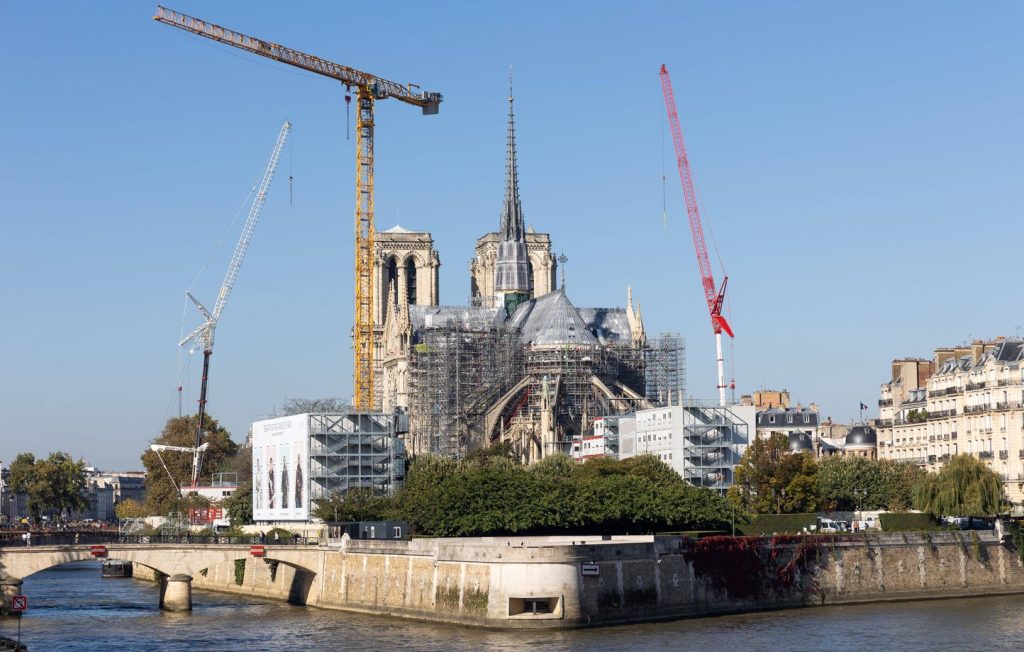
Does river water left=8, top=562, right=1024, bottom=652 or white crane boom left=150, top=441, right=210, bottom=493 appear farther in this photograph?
white crane boom left=150, top=441, right=210, bottom=493

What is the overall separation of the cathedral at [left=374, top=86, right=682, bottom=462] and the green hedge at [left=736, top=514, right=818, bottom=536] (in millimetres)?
49422

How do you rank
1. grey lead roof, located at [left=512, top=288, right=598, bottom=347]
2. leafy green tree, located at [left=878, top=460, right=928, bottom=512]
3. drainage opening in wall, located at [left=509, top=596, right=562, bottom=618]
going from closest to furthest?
drainage opening in wall, located at [left=509, top=596, right=562, bottom=618]
leafy green tree, located at [left=878, top=460, right=928, bottom=512]
grey lead roof, located at [left=512, top=288, right=598, bottom=347]

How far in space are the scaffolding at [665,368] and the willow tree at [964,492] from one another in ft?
235

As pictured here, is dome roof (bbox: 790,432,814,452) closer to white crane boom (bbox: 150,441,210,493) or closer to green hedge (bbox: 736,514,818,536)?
green hedge (bbox: 736,514,818,536)

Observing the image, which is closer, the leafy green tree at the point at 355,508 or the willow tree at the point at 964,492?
the willow tree at the point at 964,492

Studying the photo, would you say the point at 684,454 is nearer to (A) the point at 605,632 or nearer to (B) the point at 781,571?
(B) the point at 781,571

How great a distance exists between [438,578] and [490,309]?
107 m

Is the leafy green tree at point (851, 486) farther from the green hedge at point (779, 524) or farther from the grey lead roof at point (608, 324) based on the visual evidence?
the grey lead roof at point (608, 324)

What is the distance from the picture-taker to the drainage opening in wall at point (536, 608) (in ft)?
233

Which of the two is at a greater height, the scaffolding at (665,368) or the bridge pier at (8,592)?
the scaffolding at (665,368)

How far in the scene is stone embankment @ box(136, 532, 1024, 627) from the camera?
2803 inches

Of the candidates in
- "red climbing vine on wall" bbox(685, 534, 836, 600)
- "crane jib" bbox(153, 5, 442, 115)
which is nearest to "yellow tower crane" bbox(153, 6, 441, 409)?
"crane jib" bbox(153, 5, 442, 115)

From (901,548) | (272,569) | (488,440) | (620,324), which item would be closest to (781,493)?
(901,548)

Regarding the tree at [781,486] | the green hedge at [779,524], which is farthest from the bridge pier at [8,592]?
the tree at [781,486]
